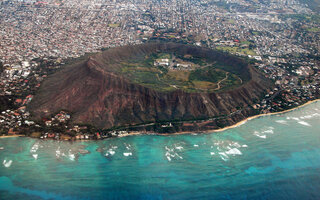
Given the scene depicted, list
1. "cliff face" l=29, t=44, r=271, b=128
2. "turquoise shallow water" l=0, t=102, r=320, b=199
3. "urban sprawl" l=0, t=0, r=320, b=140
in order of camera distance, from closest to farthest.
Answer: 1. "turquoise shallow water" l=0, t=102, r=320, b=199
2. "cliff face" l=29, t=44, r=271, b=128
3. "urban sprawl" l=0, t=0, r=320, b=140

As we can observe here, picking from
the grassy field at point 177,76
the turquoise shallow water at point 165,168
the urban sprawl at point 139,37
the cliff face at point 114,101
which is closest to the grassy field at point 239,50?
the urban sprawl at point 139,37

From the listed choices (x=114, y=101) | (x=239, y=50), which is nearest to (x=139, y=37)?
(x=239, y=50)

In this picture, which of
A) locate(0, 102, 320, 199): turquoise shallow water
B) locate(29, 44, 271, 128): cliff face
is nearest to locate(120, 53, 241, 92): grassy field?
locate(29, 44, 271, 128): cliff face

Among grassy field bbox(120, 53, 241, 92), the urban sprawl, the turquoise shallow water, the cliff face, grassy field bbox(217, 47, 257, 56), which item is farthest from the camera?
grassy field bbox(217, 47, 257, 56)

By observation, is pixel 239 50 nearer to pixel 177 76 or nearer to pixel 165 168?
pixel 177 76

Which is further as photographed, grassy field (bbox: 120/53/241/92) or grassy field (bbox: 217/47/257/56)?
grassy field (bbox: 217/47/257/56)

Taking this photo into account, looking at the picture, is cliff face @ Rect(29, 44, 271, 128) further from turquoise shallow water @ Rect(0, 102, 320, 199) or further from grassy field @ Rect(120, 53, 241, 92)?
turquoise shallow water @ Rect(0, 102, 320, 199)
